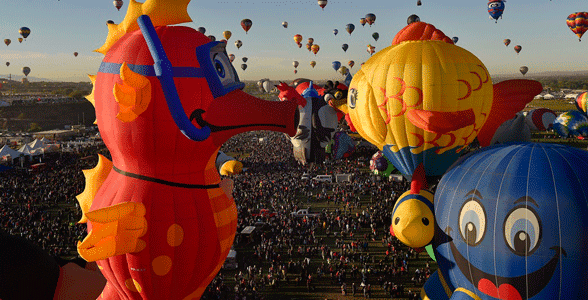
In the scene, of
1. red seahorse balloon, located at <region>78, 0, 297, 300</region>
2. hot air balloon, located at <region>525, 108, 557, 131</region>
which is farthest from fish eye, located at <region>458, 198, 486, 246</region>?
hot air balloon, located at <region>525, 108, 557, 131</region>

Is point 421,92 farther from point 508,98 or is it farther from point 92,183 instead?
point 92,183

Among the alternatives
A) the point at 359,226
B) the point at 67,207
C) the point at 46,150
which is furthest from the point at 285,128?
the point at 46,150

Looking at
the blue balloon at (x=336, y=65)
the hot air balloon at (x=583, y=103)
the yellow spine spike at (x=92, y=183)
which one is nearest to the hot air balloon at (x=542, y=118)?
the hot air balloon at (x=583, y=103)

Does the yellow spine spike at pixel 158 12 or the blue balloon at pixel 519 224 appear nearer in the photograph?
the blue balloon at pixel 519 224

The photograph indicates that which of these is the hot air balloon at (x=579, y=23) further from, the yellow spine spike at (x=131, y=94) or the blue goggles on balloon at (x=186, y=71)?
the yellow spine spike at (x=131, y=94)

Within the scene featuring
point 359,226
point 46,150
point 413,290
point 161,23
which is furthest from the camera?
point 46,150

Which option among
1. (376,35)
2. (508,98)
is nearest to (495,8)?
(376,35)

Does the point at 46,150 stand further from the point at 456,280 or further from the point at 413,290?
the point at 456,280
